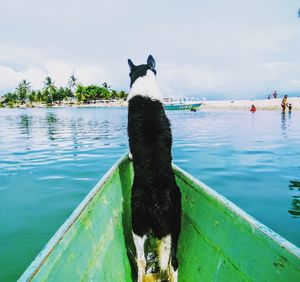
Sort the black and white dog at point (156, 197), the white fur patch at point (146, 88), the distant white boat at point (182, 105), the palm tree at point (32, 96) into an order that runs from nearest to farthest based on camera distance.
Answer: the black and white dog at point (156, 197), the white fur patch at point (146, 88), the distant white boat at point (182, 105), the palm tree at point (32, 96)

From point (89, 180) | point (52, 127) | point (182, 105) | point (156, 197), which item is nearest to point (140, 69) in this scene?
point (156, 197)

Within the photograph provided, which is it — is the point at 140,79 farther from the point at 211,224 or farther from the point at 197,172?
the point at 197,172

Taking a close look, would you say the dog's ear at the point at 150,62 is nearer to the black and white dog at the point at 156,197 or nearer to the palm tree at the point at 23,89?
the black and white dog at the point at 156,197

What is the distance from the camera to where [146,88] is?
3.83 metres

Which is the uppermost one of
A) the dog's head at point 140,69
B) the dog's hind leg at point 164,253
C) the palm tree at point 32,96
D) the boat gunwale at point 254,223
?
the palm tree at point 32,96

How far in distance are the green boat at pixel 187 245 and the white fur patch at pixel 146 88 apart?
3.68 feet

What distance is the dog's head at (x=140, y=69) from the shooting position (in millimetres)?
4250

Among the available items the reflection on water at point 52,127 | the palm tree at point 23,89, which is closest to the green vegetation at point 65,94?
the palm tree at point 23,89

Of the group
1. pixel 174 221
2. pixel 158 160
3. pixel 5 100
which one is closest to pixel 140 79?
pixel 158 160

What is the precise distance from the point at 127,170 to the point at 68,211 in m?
2.17

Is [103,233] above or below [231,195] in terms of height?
above

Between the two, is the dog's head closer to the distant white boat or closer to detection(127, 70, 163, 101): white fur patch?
detection(127, 70, 163, 101): white fur patch

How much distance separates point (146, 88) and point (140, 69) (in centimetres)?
67

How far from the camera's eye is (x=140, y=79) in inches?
160
